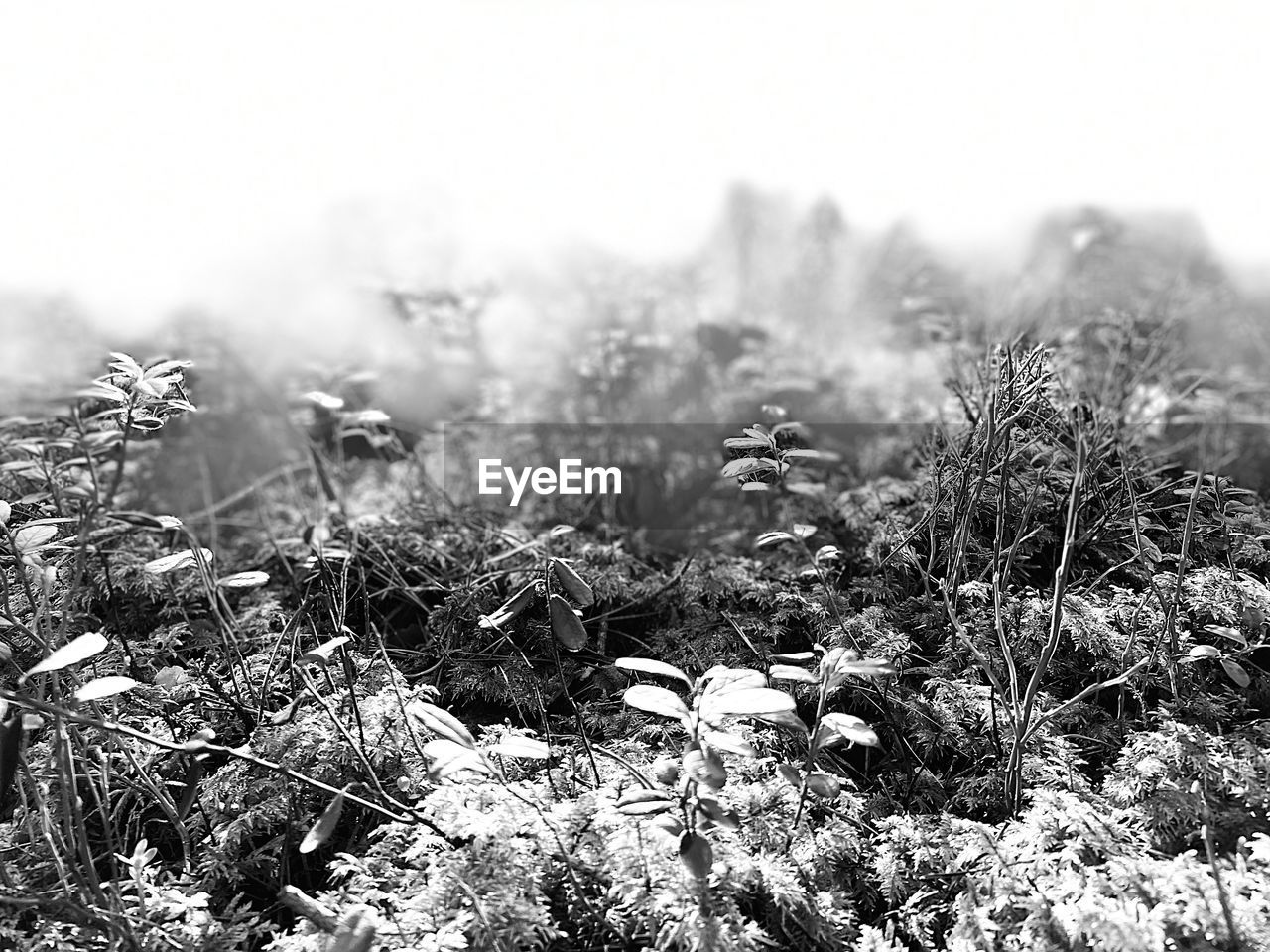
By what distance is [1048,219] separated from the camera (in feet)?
14.9

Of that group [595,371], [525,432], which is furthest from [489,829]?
[595,371]

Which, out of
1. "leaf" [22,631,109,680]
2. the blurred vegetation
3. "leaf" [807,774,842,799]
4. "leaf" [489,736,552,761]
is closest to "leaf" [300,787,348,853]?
the blurred vegetation

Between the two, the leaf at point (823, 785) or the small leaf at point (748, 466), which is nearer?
the leaf at point (823, 785)

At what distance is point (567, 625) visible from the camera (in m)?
0.98

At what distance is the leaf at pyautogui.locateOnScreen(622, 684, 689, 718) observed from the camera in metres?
A: 0.75

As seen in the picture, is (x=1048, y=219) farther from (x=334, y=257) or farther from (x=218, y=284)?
(x=218, y=284)

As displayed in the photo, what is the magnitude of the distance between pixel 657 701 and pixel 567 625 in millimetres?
250

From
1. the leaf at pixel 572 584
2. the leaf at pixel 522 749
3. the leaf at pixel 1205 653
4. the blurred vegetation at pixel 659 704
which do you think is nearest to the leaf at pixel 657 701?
the blurred vegetation at pixel 659 704

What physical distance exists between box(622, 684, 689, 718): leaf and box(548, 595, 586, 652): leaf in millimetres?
194

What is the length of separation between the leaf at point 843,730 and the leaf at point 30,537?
95 centimetres

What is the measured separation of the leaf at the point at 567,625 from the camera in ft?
3.14

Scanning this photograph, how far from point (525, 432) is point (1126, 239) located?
3884mm

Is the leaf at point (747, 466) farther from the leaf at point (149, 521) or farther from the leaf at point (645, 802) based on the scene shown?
the leaf at point (149, 521)

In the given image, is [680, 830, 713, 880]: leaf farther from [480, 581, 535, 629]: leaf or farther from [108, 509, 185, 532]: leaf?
[108, 509, 185, 532]: leaf
